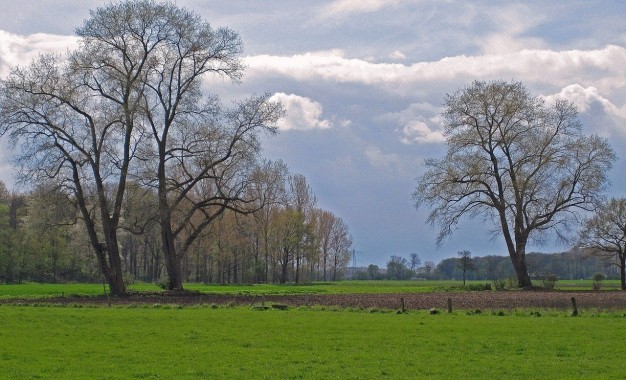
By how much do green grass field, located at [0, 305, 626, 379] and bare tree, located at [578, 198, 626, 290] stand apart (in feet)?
137

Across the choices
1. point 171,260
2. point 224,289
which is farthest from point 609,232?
point 171,260

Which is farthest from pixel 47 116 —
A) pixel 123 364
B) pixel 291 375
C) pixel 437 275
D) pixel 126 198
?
pixel 437 275

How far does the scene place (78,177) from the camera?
47.1 metres

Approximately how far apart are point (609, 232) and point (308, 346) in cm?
5885

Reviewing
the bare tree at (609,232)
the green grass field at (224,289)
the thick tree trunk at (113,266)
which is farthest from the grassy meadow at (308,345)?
the bare tree at (609,232)

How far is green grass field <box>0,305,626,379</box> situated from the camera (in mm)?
15484

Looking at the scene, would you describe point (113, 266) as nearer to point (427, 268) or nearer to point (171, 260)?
point (171, 260)

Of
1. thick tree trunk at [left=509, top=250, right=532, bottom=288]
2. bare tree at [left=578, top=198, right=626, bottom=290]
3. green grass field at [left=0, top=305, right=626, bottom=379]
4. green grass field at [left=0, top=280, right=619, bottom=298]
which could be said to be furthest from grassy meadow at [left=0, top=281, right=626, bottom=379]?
bare tree at [left=578, top=198, right=626, bottom=290]

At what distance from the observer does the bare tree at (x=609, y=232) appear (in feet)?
226

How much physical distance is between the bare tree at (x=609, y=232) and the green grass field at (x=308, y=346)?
41893 mm

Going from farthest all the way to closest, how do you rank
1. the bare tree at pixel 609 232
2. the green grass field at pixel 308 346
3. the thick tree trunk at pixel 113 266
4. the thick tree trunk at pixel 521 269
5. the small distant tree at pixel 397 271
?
the small distant tree at pixel 397 271
the bare tree at pixel 609 232
the thick tree trunk at pixel 521 269
the thick tree trunk at pixel 113 266
the green grass field at pixel 308 346

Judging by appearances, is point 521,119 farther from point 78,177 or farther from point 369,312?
point 78,177

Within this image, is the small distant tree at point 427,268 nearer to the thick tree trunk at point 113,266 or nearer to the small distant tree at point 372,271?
the small distant tree at point 372,271

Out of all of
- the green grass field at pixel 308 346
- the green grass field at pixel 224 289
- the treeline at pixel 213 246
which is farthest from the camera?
the treeline at pixel 213 246
